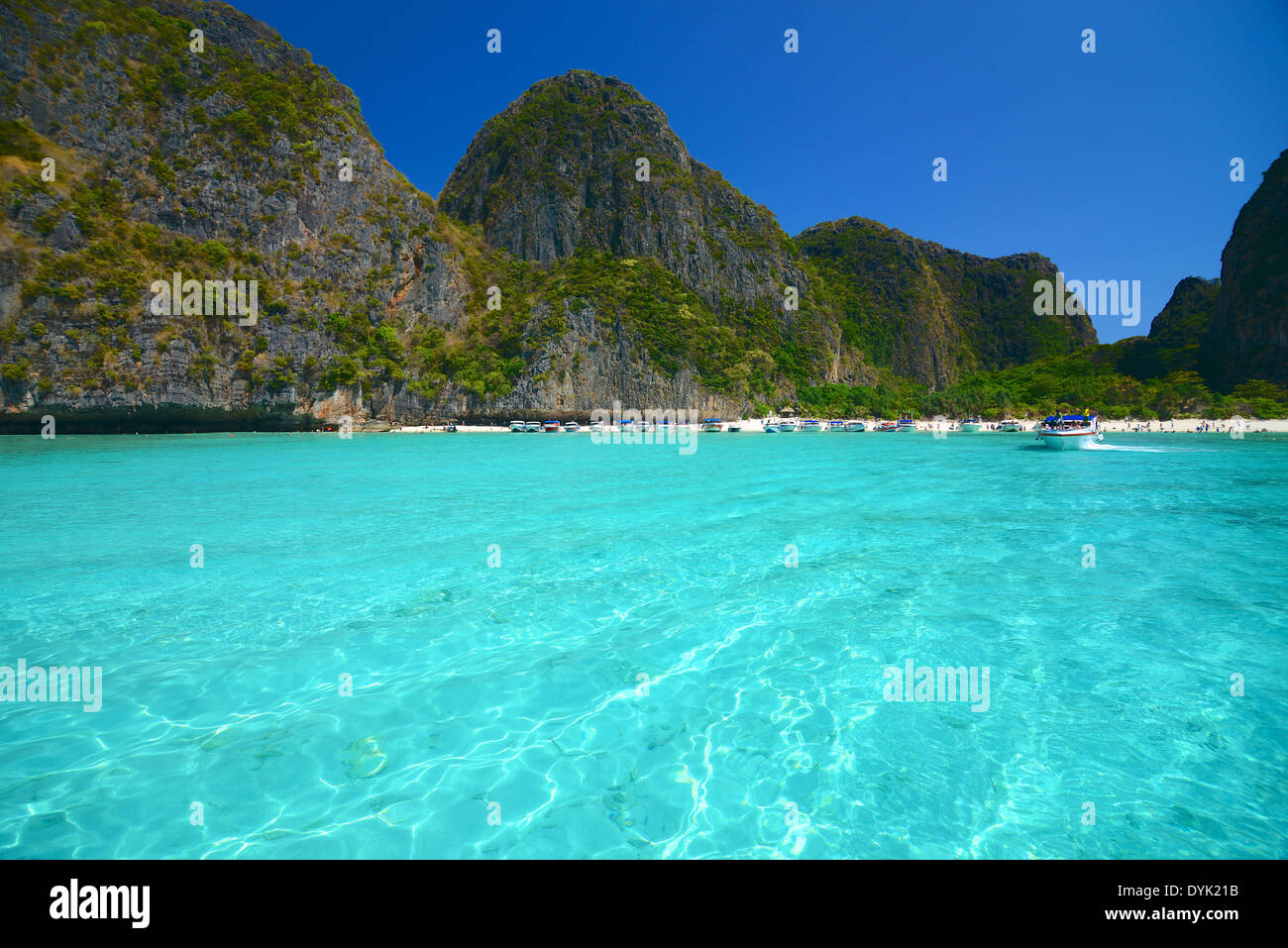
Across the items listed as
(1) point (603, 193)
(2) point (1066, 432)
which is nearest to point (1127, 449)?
(2) point (1066, 432)

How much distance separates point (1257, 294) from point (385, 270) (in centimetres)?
16828

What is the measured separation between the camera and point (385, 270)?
10619cm

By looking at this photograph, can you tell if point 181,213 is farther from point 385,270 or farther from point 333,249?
point 385,270

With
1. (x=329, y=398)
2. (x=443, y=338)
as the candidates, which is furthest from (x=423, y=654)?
(x=443, y=338)

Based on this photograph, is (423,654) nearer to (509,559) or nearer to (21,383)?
(509,559)

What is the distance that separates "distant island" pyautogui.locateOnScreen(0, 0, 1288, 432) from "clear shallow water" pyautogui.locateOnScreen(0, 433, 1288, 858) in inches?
3222

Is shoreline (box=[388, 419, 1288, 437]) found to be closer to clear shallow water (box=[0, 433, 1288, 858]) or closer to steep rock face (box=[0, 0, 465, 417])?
steep rock face (box=[0, 0, 465, 417])

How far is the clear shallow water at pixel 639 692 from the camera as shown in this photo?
495cm

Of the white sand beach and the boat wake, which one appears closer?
the boat wake

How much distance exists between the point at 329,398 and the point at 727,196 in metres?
130

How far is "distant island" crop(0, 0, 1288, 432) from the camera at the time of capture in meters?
72.8

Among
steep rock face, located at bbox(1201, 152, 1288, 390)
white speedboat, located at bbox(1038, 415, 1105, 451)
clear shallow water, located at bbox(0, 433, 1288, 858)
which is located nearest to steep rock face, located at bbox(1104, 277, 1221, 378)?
steep rock face, located at bbox(1201, 152, 1288, 390)

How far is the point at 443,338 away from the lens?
112250 mm

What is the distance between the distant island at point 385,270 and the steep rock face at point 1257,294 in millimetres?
498
